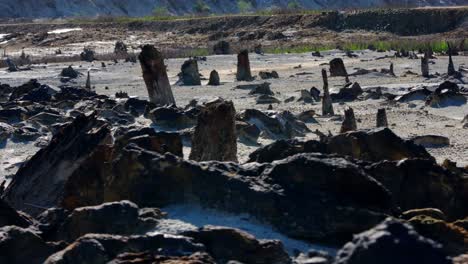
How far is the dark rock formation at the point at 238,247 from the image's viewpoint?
17.9 feet

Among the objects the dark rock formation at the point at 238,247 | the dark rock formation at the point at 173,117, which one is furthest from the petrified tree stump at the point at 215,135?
the dark rock formation at the point at 238,247

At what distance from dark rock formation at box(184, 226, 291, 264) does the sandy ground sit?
669cm

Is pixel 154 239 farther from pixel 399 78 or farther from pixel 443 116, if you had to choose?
pixel 399 78

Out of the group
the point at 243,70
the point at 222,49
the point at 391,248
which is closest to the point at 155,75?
the point at 243,70

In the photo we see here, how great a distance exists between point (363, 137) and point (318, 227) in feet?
8.19

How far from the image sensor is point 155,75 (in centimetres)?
1977

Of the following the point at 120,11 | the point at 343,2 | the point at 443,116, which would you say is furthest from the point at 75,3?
the point at 443,116

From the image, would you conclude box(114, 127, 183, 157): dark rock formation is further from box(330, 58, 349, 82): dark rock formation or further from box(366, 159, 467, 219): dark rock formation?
box(330, 58, 349, 82): dark rock formation

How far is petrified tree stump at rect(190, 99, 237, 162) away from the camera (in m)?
10.6

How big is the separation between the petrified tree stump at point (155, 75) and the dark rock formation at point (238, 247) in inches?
540

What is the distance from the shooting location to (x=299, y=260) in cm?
538

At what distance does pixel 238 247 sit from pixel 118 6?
8939 cm

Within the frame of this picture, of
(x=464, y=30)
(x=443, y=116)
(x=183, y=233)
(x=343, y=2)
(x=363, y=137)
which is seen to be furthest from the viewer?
(x=343, y=2)

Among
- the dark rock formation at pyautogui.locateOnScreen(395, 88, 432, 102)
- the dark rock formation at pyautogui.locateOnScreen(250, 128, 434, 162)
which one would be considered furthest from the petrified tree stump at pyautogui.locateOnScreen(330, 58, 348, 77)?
the dark rock formation at pyautogui.locateOnScreen(250, 128, 434, 162)
